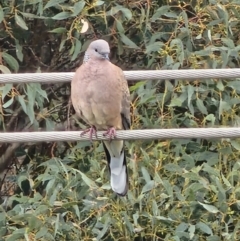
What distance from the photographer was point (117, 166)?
381 centimetres

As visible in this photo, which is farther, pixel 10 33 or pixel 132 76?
pixel 10 33

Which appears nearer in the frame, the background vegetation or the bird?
the bird

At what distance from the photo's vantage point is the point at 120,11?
406cm

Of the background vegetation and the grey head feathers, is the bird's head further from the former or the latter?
the background vegetation

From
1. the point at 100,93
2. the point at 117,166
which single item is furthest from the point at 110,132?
the point at 117,166

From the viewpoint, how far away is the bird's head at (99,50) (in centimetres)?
358

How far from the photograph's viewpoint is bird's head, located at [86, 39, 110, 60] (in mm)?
3576

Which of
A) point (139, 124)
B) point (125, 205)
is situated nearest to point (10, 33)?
point (139, 124)

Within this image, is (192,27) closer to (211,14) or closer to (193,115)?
(211,14)

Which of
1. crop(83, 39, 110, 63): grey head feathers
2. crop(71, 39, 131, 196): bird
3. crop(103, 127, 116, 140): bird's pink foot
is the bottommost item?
crop(103, 127, 116, 140): bird's pink foot

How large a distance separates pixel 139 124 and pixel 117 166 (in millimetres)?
245

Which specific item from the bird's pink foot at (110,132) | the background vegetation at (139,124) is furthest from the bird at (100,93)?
the background vegetation at (139,124)

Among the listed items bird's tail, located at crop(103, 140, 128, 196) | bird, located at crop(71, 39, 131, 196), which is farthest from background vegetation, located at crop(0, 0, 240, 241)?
bird, located at crop(71, 39, 131, 196)

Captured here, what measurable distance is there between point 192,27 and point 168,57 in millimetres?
282
